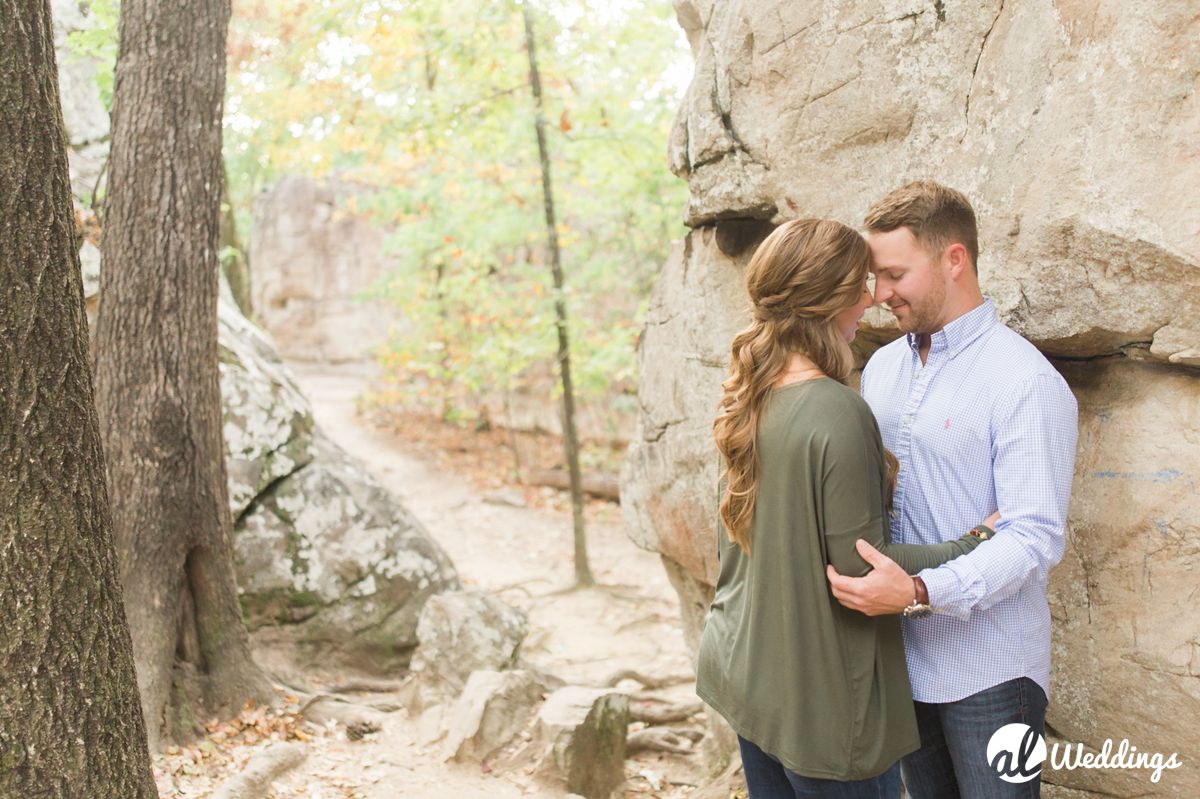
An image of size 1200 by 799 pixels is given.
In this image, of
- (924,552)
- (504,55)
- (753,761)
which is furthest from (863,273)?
(504,55)

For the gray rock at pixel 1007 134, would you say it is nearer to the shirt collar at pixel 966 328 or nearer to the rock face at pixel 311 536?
the shirt collar at pixel 966 328

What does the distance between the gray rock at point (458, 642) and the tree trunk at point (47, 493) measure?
3770mm

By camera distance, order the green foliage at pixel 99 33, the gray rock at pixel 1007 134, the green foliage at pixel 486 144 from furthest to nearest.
→ the green foliage at pixel 486 144 → the green foliage at pixel 99 33 → the gray rock at pixel 1007 134

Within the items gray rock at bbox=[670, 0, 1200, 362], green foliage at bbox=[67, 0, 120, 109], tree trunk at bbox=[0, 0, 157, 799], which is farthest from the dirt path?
green foliage at bbox=[67, 0, 120, 109]

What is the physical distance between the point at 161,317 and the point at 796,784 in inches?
172

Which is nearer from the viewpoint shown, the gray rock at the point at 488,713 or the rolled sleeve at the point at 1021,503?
the rolled sleeve at the point at 1021,503

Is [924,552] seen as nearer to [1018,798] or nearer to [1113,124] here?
[1018,798]

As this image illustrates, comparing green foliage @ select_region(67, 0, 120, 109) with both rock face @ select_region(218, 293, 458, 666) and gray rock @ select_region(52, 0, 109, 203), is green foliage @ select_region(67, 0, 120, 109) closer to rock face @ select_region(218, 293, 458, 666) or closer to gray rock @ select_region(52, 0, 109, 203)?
rock face @ select_region(218, 293, 458, 666)

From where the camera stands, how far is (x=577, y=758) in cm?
541

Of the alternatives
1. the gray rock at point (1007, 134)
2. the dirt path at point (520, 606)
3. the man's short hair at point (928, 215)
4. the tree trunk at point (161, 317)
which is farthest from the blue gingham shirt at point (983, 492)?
the tree trunk at point (161, 317)

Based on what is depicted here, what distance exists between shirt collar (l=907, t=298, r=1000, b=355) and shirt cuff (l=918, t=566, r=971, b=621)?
72 centimetres

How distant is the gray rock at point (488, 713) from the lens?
5.62 m

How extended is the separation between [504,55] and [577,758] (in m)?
8.01

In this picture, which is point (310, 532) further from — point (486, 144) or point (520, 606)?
point (486, 144)
